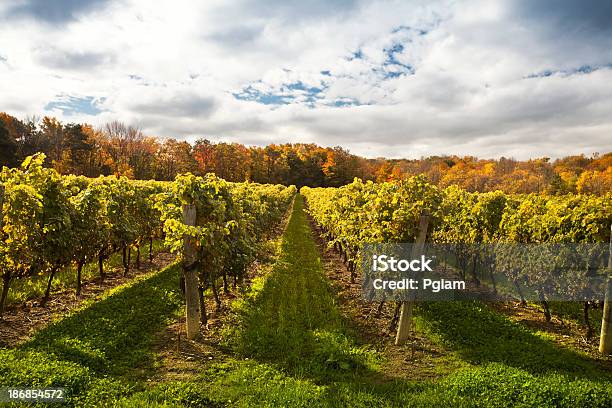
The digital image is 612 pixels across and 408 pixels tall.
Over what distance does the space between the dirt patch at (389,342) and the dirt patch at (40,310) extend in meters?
7.60

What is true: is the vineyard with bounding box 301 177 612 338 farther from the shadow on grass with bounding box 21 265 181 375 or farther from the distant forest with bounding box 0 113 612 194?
the distant forest with bounding box 0 113 612 194

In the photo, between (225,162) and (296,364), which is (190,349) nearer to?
(296,364)

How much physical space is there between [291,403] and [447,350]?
415 centimetres

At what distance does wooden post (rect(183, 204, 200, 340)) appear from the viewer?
28.4 feet

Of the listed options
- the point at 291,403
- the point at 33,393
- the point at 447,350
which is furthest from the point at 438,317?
the point at 33,393

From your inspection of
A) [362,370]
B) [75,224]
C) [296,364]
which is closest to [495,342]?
[362,370]

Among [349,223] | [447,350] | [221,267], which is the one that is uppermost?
[349,223]

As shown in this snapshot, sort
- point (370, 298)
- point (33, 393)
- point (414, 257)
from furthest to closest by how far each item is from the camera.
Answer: point (370, 298)
point (414, 257)
point (33, 393)

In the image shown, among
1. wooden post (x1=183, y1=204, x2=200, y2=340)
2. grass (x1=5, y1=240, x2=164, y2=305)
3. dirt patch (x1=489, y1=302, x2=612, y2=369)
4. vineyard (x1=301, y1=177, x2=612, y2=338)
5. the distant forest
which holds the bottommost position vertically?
dirt patch (x1=489, y1=302, x2=612, y2=369)

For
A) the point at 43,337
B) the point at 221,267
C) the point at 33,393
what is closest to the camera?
the point at 33,393

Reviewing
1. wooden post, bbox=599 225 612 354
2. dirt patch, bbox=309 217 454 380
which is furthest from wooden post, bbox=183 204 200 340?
wooden post, bbox=599 225 612 354

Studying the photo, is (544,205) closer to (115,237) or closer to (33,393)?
(33,393)

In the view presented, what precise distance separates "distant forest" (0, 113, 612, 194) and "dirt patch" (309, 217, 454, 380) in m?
35.2

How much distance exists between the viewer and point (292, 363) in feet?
24.8
